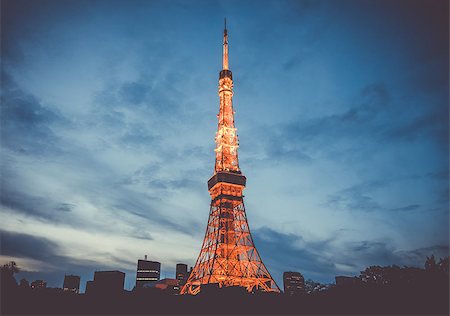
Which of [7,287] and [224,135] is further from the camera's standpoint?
[224,135]

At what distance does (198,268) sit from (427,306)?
114 feet

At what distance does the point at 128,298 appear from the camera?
57.2m

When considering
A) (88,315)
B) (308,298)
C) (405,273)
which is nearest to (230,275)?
(308,298)

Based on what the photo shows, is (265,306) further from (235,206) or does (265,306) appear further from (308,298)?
(235,206)

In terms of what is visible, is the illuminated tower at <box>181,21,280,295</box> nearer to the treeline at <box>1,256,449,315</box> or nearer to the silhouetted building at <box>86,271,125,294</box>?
the treeline at <box>1,256,449,315</box>

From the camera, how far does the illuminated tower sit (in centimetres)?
5909

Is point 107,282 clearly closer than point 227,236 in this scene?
No

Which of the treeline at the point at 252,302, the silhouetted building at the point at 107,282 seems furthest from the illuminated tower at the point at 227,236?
the silhouetted building at the point at 107,282

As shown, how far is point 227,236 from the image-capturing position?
6278 centimetres

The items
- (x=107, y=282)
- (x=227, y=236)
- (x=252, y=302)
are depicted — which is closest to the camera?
(x=252, y=302)

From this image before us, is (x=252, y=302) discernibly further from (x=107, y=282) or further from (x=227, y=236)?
(x=107, y=282)

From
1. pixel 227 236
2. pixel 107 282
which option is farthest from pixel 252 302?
pixel 107 282

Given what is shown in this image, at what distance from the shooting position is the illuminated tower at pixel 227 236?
5909 centimetres

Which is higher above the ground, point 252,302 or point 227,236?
point 227,236
